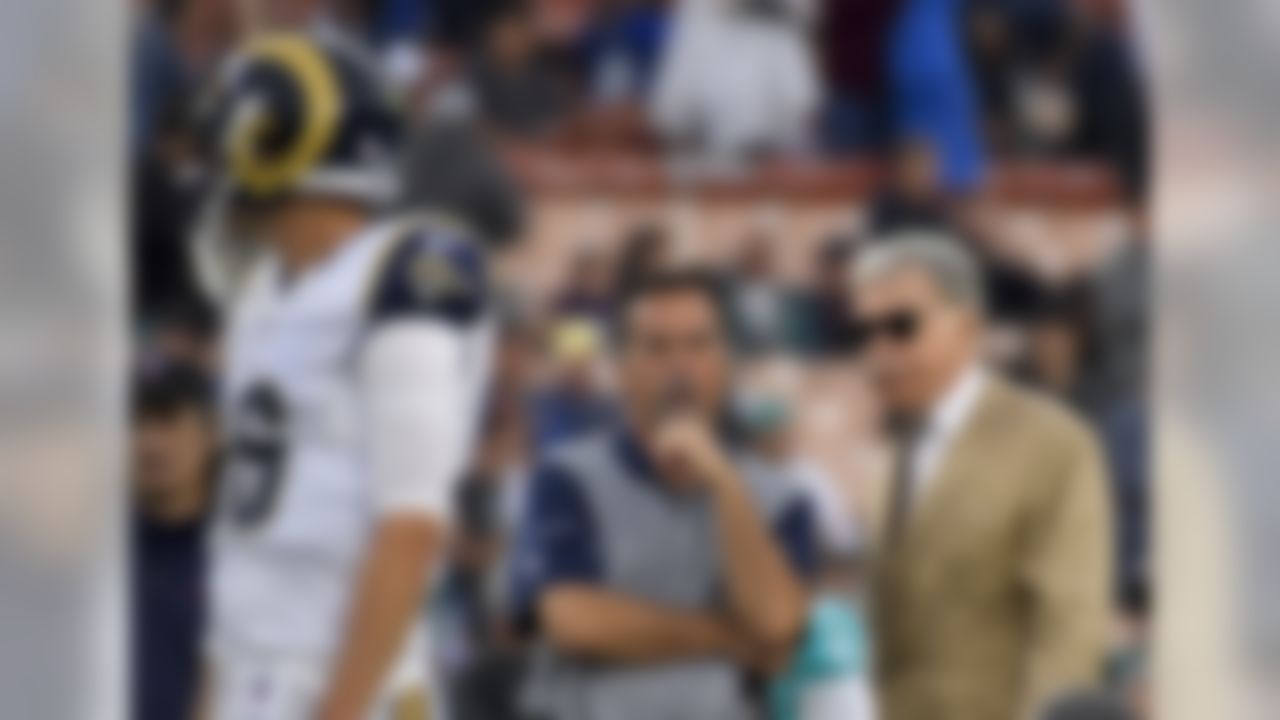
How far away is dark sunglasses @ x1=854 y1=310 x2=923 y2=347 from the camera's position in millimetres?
2061

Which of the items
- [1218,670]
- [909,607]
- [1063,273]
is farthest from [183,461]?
[1218,670]

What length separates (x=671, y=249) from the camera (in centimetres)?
204

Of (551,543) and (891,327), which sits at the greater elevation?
(891,327)

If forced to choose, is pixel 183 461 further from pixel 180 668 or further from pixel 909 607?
pixel 909 607

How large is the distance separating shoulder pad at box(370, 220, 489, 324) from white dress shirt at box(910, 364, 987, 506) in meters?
0.36

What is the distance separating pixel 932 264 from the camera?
207cm

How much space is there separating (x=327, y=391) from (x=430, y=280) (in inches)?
4.5

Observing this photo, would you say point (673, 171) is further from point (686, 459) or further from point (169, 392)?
point (169, 392)

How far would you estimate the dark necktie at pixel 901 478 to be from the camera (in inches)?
81.0

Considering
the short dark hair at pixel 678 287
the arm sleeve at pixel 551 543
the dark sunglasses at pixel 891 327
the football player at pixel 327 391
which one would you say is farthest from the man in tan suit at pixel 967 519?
the football player at pixel 327 391

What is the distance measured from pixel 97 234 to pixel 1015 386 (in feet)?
2.32

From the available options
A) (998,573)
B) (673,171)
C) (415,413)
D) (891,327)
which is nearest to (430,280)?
(415,413)

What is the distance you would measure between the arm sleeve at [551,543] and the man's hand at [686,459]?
0.07 m

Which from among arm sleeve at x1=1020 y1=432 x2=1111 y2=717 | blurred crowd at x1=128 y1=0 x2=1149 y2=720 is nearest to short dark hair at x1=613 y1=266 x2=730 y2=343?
blurred crowd at x1=128 y1=0 x2=1149 y2=720
